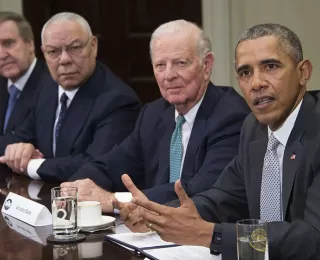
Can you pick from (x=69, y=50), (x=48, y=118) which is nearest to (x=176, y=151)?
(x=69, y=50)

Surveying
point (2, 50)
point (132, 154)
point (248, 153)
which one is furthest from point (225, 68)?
point (248, 153)

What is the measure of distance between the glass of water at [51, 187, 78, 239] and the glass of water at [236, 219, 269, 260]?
675mm

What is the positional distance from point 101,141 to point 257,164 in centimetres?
134

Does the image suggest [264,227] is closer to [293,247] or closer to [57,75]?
[293,247]

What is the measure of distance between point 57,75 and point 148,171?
876 millimetres

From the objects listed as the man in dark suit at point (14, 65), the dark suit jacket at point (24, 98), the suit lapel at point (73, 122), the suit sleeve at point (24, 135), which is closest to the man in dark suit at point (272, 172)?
the suit lapel at point (73, 122)

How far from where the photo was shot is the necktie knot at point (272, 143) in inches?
92.7

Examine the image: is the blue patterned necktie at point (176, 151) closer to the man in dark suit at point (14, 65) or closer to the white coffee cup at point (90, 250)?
the white coffee cup at point (90, 250)

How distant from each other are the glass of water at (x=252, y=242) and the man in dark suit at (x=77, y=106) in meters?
1.83

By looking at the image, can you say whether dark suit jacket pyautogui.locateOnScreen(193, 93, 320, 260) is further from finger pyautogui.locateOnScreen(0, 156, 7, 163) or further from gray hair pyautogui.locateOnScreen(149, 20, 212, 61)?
finger pyautogui.locateOnScreen(0, 156, 7, 163)

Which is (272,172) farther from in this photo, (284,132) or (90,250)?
(90,250)

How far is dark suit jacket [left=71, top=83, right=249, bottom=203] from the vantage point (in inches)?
114

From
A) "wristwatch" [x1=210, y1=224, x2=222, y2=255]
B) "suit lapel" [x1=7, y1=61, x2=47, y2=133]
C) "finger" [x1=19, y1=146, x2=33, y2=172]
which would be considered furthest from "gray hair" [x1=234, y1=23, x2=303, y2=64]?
"suit lapel" [x1=7, y1=61, x2=47, y2=133]

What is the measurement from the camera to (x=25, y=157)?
12.1 feet
